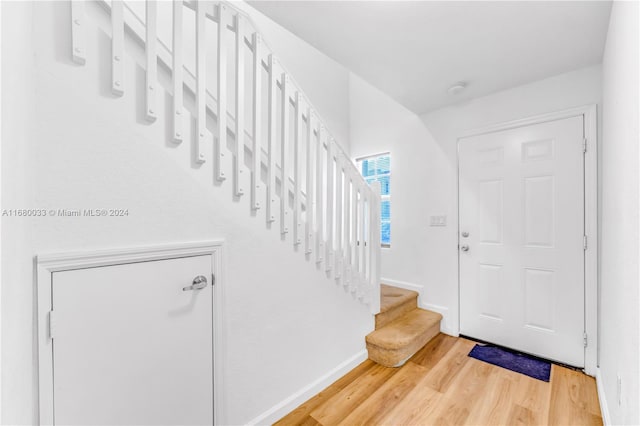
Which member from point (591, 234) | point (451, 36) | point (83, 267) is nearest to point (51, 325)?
point (83, 267)

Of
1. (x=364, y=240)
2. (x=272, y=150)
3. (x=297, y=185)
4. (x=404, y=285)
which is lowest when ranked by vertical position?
(x=404, y=285)

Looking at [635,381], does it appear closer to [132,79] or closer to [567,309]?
[567,309]

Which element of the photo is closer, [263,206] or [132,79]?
[132,79]

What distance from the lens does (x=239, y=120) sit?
1.38 meters

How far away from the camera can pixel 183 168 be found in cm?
121

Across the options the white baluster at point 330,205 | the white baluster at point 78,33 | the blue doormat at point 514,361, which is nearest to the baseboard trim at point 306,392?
the white baluster at point 330,205

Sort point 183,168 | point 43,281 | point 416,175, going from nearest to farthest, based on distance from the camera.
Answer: point 43,281 < point 183,168 < point 416,175

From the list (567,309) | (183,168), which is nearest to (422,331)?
(567,309)

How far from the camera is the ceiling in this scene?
144cm

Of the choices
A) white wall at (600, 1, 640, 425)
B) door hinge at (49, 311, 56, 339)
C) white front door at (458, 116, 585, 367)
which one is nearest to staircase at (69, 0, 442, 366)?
white front door at (458, 116, 585, 367)

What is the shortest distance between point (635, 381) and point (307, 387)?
61.6 inches

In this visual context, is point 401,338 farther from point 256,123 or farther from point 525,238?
point 256,123

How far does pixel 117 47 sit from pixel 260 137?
764 mm

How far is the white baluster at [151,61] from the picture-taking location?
1.07 metres
